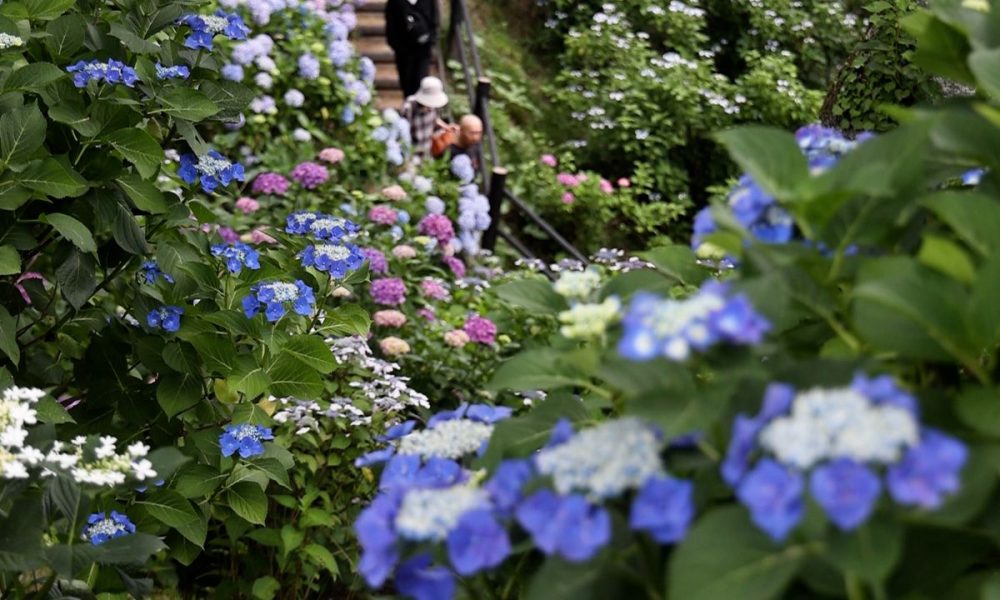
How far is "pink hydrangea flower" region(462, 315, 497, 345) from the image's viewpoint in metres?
4.45

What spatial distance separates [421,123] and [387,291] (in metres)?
2.55

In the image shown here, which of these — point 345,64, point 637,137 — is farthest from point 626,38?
point 345,64

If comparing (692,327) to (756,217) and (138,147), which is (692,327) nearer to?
(756,217)

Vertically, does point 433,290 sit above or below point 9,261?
below

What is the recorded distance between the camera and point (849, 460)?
69 cm

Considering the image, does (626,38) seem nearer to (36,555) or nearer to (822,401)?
(36,555)

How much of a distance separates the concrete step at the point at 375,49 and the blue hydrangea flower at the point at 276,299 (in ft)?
19.9

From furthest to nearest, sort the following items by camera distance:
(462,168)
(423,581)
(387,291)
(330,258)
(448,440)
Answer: (462,168), (387,291), (330,258), (448,440), (423,581)

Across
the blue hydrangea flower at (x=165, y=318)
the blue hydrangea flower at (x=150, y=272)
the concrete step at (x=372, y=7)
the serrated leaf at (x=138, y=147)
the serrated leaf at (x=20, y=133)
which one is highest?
the serrated leaf at (x=20, y=133)

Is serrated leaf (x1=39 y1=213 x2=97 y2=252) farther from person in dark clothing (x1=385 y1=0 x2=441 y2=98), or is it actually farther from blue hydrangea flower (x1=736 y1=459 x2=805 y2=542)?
person in dark clothing (x1=385 y1=0 x2=441 y2=98)

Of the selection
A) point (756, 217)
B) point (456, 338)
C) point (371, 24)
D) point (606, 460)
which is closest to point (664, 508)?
point (606, 460)

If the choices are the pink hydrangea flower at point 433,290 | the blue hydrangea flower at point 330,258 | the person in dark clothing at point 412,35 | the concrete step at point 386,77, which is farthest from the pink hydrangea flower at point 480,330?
the concrete step at point 386,77

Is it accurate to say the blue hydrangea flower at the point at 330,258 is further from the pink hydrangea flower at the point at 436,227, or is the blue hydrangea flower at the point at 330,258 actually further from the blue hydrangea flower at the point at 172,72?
the pink hydrangea flower at the point at 436,227

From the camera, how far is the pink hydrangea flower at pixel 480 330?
4.45 metres
